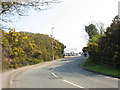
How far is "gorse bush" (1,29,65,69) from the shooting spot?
28.2m

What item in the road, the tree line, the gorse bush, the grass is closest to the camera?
the road

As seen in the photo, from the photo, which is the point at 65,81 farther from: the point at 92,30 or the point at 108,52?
the point at 92,30

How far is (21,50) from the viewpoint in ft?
111

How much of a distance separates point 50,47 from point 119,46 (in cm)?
3278

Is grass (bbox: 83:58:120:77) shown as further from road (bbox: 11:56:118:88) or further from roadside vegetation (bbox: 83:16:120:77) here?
road (bbox: 11:56:118:88)

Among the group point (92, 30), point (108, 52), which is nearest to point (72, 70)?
point (108, 52)

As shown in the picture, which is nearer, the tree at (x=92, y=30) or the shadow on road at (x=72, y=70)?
the shadow on road at (x=72, y=70)

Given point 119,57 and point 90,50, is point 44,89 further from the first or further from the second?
point 90,50

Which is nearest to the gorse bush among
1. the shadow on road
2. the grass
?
the shadow on road

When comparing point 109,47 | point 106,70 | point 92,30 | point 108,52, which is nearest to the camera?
point 106,70

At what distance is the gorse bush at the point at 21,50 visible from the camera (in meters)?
28.2

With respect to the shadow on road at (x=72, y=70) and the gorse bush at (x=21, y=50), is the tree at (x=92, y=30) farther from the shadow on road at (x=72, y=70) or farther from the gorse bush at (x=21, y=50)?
the shadow on road at (x=72, y=70)

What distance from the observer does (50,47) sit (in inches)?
Answer: 2062

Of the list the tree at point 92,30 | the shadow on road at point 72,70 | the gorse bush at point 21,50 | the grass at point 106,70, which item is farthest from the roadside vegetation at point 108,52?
the tree at point 92,30
